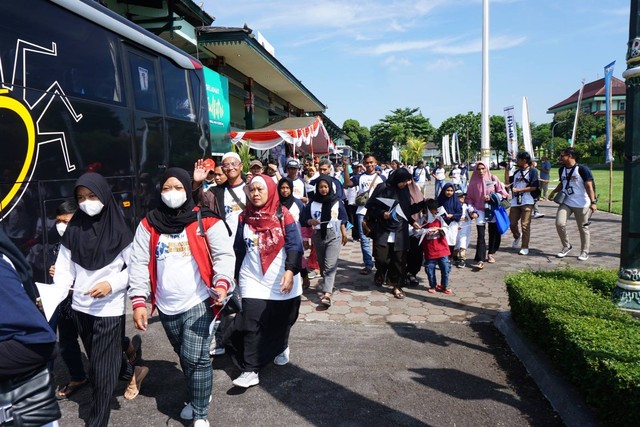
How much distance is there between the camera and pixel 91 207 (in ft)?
9.29

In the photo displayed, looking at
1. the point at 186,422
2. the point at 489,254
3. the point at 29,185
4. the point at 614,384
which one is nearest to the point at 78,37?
the point at 29,185

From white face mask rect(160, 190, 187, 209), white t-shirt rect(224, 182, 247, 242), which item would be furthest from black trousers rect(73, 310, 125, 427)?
white t-shirt rect(224, 182, 247, 242)

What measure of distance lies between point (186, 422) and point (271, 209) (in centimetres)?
167

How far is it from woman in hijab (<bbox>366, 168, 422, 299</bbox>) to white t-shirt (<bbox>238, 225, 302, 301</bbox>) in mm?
2512

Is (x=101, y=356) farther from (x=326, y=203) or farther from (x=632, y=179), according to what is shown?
(x=632, y=179)

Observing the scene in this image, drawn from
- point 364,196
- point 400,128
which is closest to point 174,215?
point 364,196

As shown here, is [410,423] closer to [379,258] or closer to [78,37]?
[379,258]

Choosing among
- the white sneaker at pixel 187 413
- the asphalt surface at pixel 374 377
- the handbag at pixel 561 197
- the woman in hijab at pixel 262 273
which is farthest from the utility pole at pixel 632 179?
the handbag at pixel 561 197

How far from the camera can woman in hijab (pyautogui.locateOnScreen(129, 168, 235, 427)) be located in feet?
9.53

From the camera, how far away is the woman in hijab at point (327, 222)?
5680 millimetres

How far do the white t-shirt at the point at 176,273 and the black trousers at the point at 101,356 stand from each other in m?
0.39

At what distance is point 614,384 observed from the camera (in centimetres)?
258

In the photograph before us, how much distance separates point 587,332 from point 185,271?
9.29 feet

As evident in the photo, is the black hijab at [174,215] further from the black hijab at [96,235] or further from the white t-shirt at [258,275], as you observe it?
the white t-shirt at [258,275]
